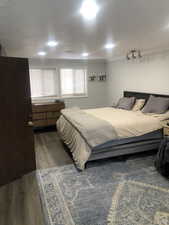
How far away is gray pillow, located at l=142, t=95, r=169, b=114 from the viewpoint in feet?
12.7

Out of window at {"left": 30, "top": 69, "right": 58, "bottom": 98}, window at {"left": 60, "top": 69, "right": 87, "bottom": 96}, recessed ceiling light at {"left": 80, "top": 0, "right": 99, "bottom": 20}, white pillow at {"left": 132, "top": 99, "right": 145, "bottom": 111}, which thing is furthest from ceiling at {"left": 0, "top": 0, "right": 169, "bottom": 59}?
window at {"left": 60, "top": 69, "right": 87, "bottom": 96}

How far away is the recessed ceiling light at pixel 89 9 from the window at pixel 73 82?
14.2 feet

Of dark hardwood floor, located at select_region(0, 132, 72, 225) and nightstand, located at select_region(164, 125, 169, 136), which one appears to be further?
nightstand, located at select_region(164, 125, 169, 136)

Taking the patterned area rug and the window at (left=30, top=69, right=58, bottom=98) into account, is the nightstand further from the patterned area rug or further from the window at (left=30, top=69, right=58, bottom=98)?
the window at (left=30, top=69, right=58, bottom=98)

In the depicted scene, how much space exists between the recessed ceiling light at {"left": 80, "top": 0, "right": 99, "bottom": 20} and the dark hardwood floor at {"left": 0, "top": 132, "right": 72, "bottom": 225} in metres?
2.38

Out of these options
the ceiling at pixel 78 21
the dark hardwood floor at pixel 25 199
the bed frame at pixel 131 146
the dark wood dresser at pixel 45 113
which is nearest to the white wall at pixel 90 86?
the dark wood dresser at pixel 45 113

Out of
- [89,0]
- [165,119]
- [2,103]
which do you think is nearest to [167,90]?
[165,119]

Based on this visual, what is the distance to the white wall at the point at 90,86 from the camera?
618cm

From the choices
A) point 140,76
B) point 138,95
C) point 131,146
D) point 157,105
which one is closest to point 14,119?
point 131,146

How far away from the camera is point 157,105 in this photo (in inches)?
158

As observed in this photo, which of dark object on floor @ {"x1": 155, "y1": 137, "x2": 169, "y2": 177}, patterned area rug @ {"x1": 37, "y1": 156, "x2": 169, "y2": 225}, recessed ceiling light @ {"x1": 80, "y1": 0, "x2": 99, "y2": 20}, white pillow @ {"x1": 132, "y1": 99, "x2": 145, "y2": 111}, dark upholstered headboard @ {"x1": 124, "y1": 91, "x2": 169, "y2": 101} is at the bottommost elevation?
patterned area rug @ {"x1": 37, "y1": 156, "x2": 169, "y2": 225}

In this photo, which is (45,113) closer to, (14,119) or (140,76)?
(14,119)

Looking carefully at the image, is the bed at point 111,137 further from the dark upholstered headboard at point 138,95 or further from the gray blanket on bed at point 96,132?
the dark upholstered headboard at point 138,95

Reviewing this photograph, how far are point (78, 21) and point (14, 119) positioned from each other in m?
1.74
